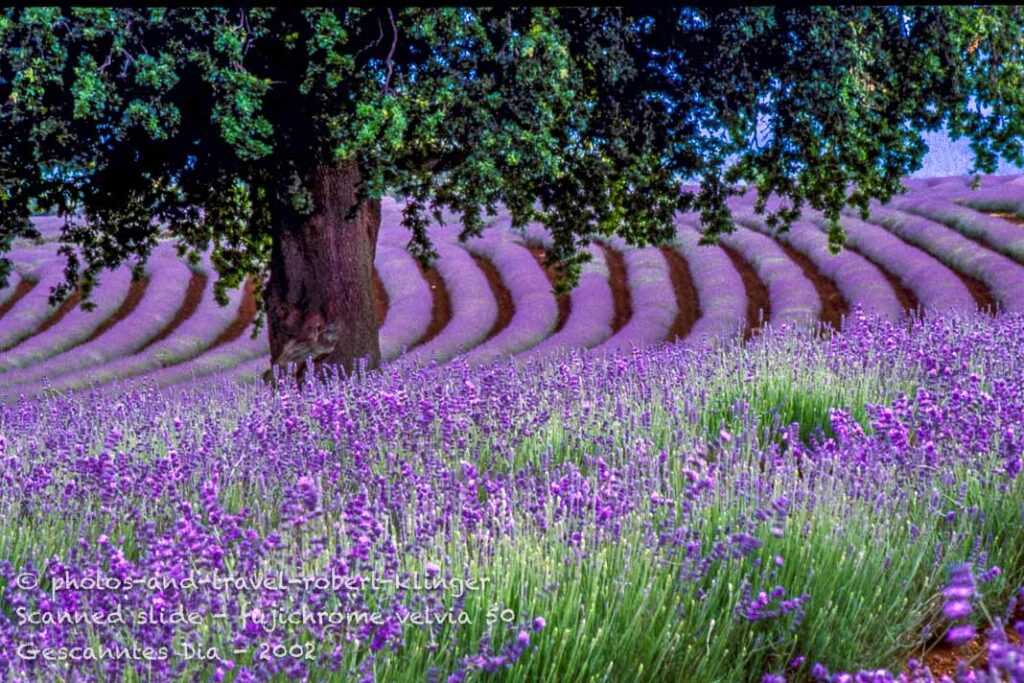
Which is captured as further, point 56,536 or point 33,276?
point 33,276

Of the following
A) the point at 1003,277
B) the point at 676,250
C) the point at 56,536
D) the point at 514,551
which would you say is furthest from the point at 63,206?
the point at 676,250

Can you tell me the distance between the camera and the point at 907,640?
4031 millimetres

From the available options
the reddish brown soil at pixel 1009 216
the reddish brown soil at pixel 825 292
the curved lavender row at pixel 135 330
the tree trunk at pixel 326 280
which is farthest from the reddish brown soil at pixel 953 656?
the reddish brown soil at pixel 1009 216

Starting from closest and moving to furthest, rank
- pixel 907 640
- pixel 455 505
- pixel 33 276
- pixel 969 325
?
pixel 907 640 → pixel 455 505 → pixel 969 325 → pixel 33 276

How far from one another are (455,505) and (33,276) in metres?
23.1

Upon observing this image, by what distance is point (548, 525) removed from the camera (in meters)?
A: 3.98

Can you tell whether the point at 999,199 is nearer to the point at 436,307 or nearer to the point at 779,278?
the point at 779,278

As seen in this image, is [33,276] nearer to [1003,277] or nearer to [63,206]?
[63,206]

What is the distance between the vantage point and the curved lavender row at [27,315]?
20578mm

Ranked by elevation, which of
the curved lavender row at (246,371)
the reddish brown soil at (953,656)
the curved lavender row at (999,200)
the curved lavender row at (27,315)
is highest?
the curved lavender row at (999,200)

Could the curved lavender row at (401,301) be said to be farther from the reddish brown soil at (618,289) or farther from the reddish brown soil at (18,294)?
the reddish brown soil at (18,294)

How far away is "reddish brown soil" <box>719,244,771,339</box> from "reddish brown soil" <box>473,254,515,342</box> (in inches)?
161

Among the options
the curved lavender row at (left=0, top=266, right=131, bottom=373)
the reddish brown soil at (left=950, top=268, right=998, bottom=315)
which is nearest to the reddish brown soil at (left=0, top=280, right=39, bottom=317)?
the curved lavender row at (left=0, top=266, right=131, bottom=373)

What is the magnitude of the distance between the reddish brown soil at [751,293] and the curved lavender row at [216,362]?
7.59m
